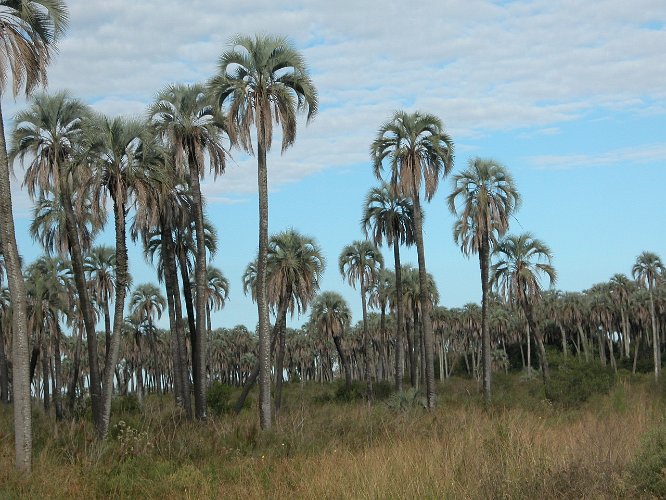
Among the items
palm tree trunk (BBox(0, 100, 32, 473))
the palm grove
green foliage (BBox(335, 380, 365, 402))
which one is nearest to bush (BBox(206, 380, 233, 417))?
the palm grove

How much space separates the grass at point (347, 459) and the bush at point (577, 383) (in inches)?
440

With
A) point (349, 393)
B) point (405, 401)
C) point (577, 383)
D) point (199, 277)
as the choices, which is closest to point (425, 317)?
point (405, 401)

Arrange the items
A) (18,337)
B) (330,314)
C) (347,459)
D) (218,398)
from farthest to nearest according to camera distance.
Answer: (330,314) < (218,398) < (18,337) < (347,459)

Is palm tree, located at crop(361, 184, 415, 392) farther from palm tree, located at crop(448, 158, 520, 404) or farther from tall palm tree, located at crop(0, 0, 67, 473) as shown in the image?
tall palm tree, located at crop(0, 0, 67, 473)

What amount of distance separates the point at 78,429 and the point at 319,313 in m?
43.1

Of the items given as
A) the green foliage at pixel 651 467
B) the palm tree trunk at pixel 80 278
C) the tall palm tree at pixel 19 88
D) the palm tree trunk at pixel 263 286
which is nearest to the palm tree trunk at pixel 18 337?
the tall palm tree at pixel 19 88

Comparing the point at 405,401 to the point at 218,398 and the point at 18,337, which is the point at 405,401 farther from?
the point at 18,337

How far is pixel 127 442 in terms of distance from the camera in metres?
20.7

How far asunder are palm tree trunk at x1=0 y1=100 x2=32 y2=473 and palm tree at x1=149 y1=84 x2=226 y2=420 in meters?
14.7

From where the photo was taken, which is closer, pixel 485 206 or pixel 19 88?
pixel 19 88

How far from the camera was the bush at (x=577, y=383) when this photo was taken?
3688cm

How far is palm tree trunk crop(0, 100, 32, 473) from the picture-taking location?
18.7 metres

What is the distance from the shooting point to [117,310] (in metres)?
26.5

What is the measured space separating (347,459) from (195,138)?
2090 cm
